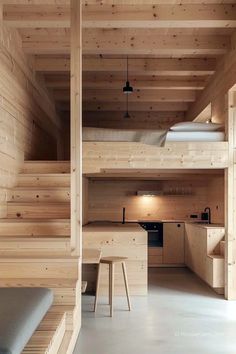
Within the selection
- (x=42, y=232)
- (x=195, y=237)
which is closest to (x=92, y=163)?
(x=42, y=232)

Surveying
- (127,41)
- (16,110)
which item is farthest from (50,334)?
(127,41)

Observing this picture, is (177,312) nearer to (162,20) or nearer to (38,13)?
(162,20)

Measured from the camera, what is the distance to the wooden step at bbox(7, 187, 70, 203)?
4.56 m

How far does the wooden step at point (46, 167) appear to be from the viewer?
5164 mm

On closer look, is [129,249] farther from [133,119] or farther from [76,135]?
[133,119]

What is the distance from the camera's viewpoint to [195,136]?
505 cm

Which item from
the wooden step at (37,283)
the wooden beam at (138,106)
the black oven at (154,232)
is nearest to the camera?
the wooden step at (37,283)

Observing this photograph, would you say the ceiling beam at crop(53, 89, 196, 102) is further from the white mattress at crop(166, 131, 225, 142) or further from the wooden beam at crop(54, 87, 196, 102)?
the white mattress at crop(166, 131, 225, 142)

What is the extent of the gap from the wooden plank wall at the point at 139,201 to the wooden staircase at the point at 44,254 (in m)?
3.65

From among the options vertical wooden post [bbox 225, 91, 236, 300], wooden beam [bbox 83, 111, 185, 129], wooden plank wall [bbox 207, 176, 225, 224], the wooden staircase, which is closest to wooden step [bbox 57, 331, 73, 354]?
the wooden staircase

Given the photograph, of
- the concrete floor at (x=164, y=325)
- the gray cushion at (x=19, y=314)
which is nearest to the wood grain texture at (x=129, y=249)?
the concrete floor at (x=164, y=325)

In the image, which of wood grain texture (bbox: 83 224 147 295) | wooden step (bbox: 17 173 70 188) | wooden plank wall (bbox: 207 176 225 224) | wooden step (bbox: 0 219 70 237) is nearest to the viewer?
wooden step (bbox: 0 219 70 237)

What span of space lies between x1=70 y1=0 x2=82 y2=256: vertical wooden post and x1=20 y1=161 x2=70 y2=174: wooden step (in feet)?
4.34

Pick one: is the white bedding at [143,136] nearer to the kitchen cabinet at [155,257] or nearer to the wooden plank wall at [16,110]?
the wooden plank wall at [16,110]
